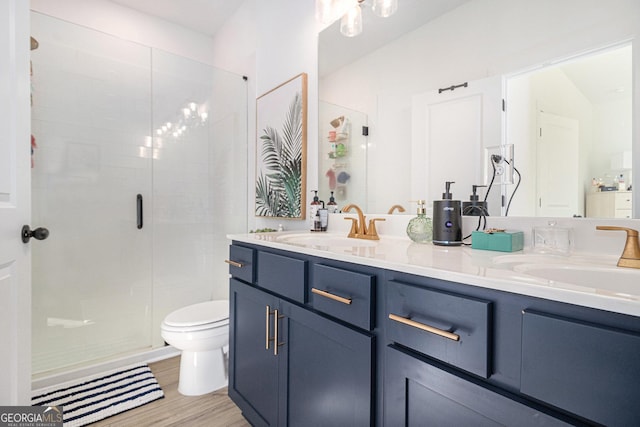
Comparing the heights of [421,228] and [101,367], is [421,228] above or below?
above

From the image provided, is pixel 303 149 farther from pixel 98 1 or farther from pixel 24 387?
pixel 98 1

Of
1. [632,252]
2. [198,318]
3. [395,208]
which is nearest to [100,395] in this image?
[198,318]

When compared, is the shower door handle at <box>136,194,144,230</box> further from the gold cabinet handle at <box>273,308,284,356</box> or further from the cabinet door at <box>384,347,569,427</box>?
the cabinet door at <box>384,347,569,427</box>

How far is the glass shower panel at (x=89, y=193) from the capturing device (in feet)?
6.64

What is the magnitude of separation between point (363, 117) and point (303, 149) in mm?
483

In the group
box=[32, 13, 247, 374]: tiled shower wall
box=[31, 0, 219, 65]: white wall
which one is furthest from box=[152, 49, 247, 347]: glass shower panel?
box=[31, 0, 219, 65]: white wall

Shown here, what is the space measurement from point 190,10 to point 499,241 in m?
2.99

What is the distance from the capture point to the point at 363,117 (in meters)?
1.63

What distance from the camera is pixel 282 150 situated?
2.14m

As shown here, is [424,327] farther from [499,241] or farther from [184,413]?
[184,413]

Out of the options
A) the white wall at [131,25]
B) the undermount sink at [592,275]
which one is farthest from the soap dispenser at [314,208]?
the white wall at [131,25]

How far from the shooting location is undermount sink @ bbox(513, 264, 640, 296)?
2.31 ft

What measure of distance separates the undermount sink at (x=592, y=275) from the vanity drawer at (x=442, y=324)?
231mm

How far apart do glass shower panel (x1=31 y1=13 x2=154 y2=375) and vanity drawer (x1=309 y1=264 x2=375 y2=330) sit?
1.96 m
